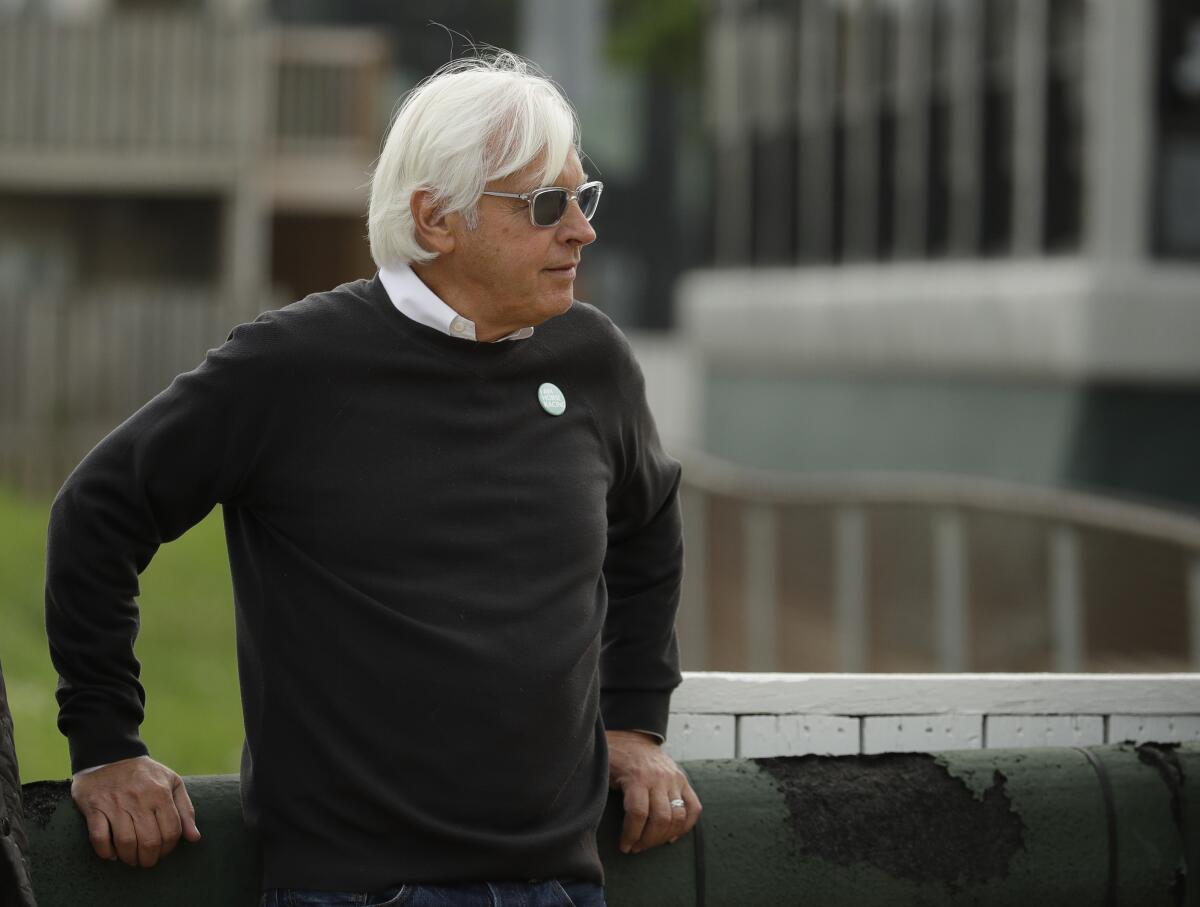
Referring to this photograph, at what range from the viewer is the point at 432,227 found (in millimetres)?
3203

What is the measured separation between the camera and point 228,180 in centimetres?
2017

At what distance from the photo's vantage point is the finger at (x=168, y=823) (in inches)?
124

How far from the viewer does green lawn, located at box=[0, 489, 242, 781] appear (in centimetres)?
946

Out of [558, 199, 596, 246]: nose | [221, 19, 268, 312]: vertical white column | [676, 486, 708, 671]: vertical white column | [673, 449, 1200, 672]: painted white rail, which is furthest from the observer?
[221, 19, 268, 312]: vertical white column

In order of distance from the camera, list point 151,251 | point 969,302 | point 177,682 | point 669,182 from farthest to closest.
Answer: point 669,182 → point 151,251 → point 969,302 → point 177,682

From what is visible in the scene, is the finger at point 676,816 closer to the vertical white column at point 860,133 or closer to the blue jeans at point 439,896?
the blue jeans at point 439,896

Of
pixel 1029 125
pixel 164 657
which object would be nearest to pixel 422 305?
pixel 164 657

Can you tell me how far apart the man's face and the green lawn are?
506cm

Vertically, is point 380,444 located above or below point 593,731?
above

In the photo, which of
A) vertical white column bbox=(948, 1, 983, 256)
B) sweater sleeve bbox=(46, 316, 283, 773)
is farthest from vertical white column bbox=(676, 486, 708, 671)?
sweater sleeve bbox=(46, 316, 283, 773)

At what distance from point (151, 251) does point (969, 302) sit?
9.94 m

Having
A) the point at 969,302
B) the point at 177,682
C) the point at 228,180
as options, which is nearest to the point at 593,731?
the point at 177,682

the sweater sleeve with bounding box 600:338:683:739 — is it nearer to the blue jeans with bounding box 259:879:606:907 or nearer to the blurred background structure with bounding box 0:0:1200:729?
the blue jeans with bounding box 259:879:606:907

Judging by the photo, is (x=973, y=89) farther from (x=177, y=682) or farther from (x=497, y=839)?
(x=497, y=839)
